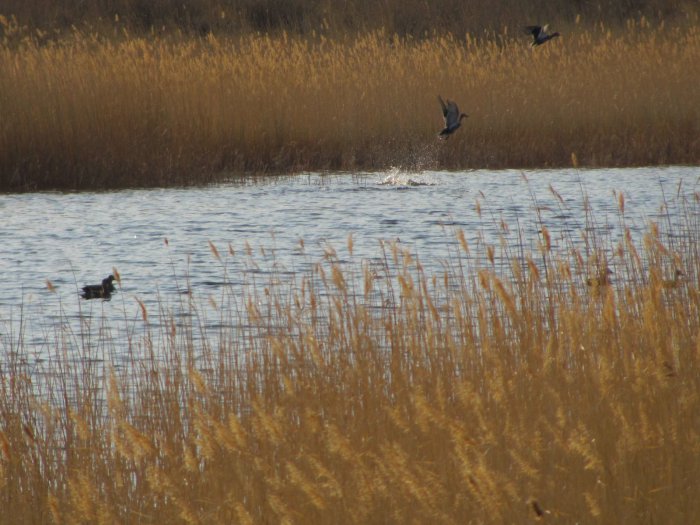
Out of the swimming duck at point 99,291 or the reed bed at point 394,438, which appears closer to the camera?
the reed bed at point 394,438

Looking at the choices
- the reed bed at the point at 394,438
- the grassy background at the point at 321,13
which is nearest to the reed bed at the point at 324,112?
the grassy background at the point at 321,13

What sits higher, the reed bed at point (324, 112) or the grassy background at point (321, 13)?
the grassy background at point (321, 13)

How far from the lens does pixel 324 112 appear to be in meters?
13.8

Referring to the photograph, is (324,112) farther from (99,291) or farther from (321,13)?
(321,13)

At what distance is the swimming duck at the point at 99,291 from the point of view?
275 inches

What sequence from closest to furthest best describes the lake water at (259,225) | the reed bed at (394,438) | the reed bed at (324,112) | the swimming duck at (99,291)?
the reed bed at (394,438) → the swimming duck at (99,291) → the lake water at (259,225) → the reed bed at (324,112)

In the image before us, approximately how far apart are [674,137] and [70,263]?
26.9ft

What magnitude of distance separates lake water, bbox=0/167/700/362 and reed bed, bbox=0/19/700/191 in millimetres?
405

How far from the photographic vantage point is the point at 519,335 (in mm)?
5008

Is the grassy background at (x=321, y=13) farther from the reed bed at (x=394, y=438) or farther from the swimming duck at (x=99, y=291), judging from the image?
the reed bed at (x=394, y=438)

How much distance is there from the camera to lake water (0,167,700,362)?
24.6 feet

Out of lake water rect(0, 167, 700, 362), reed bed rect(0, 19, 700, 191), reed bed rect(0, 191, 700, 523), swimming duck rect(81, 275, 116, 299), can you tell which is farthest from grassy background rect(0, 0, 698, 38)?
reed bed rect(0, 191, 700, 523)

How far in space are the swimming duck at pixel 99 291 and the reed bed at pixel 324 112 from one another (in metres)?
5.44

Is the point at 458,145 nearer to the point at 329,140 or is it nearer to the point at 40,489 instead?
the point at 329,140
